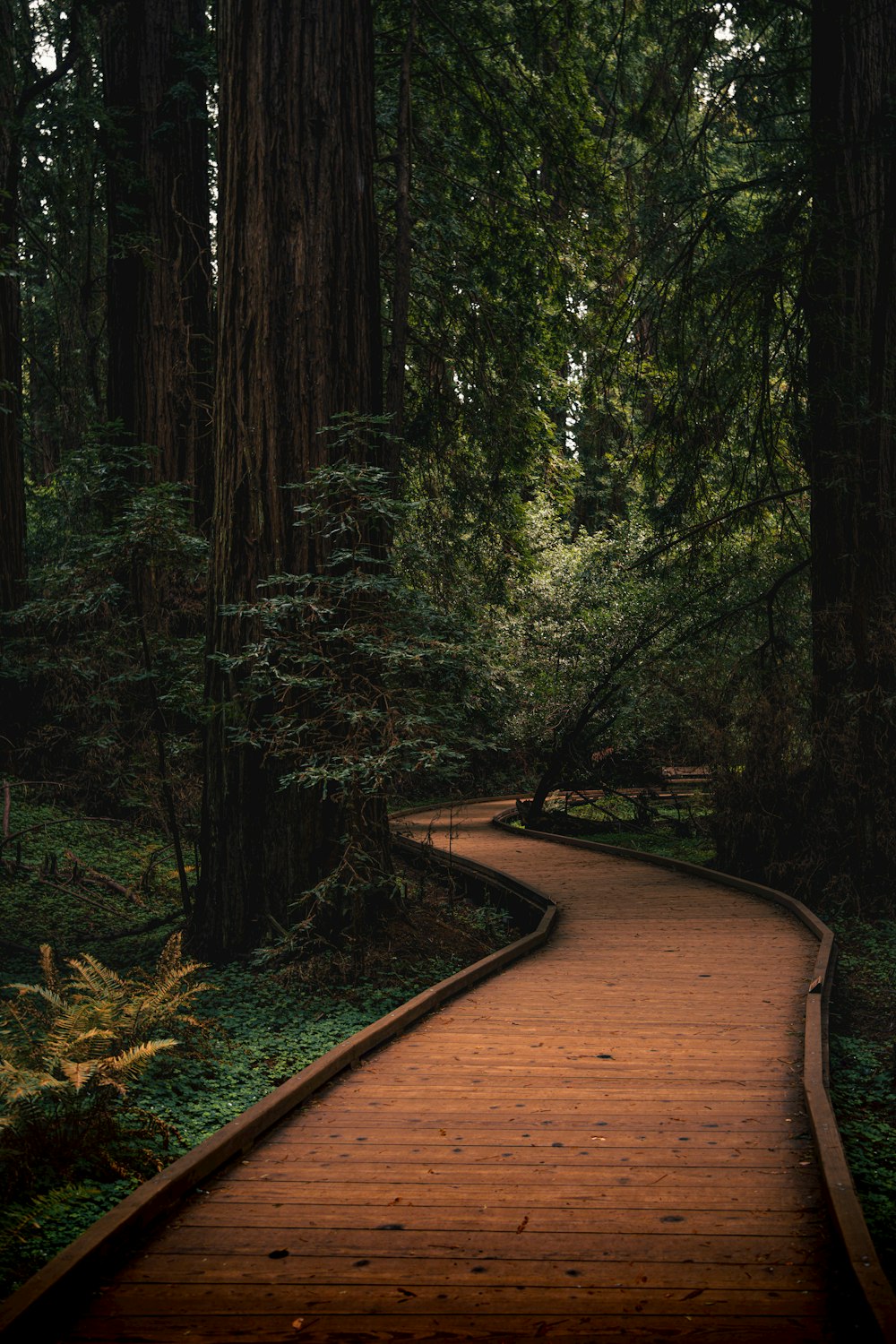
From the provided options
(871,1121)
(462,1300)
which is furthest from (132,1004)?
(871,1121)

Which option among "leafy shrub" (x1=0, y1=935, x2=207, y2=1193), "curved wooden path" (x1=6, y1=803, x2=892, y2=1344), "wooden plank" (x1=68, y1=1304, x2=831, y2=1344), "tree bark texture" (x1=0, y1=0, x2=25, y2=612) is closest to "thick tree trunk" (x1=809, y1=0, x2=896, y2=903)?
"curved wooden path" (x1=6, y1=803, x2=892, y2=1344)

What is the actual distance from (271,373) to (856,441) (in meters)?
5.41

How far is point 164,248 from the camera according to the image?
1219 cm

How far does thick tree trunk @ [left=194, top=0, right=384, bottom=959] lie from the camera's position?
317 inches

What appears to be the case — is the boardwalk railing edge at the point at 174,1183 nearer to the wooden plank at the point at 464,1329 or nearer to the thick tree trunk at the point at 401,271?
the wooden plank at the point at 464,1329

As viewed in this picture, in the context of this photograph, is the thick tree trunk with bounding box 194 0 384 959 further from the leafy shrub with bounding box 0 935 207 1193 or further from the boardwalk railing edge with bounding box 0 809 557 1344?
the leafy shrub with bounding box 0 935 207 1193

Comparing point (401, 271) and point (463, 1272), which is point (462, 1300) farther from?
point (401, 271)

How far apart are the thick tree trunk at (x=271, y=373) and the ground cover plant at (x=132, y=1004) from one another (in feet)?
1.95

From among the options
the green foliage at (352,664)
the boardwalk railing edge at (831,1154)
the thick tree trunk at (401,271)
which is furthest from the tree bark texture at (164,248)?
the boardwalk railing edge at (831,1154)

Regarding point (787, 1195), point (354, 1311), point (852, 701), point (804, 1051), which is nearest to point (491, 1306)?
point (354, 1311)

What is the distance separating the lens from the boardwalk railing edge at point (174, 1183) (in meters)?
2.94

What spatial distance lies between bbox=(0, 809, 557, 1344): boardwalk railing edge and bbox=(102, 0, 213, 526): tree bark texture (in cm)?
743

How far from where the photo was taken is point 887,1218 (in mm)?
4039

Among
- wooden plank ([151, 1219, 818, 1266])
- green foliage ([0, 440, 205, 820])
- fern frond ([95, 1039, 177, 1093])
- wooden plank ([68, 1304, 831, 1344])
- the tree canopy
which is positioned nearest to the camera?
wooden plank ([68, 1304, 831, 1344])
